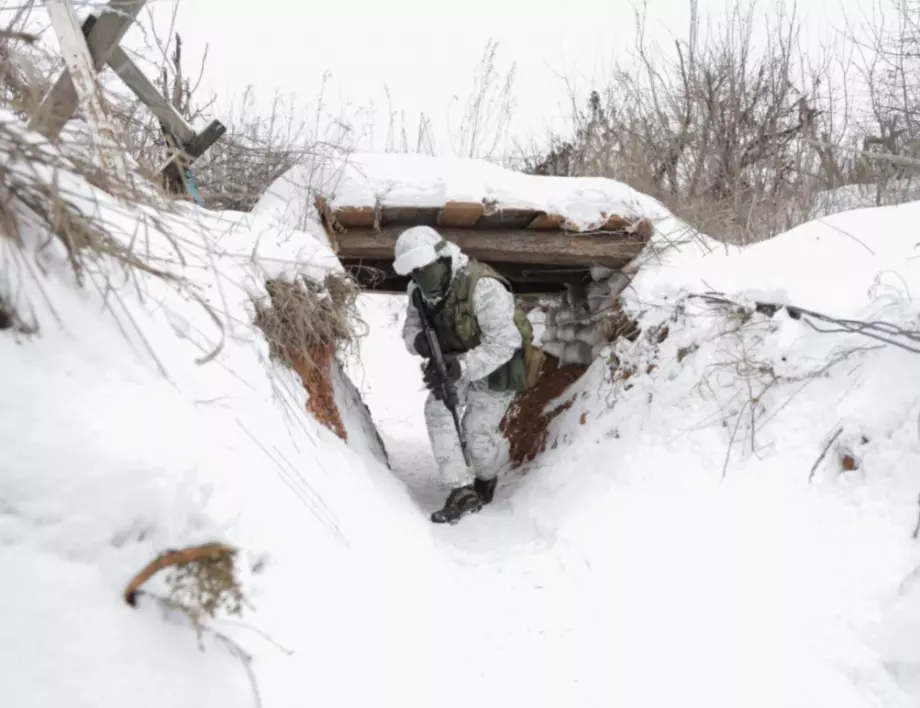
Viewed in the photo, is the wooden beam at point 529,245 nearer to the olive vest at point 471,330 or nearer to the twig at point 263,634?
the olive vest at point 471,330

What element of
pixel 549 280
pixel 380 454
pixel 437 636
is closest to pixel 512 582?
pixel 437 636

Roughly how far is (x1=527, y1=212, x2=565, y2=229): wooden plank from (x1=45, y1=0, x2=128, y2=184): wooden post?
8.02ft

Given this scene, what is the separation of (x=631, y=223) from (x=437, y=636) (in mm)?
2718

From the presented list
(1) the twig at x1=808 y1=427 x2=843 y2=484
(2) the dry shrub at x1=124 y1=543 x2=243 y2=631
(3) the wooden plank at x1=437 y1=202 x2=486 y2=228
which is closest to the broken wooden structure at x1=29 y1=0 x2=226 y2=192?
(2) the dry shrub at x1=124 y1=543 x2=243 y2=631

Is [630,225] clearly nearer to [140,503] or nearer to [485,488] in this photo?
[485,488]

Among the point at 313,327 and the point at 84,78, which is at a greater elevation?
the point at 84,78

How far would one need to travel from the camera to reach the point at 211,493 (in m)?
1.23

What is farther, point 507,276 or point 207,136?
point 507,276

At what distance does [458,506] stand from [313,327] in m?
1.36

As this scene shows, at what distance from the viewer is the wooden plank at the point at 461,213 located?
11.9 ft

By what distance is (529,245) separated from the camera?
3965 millimetres

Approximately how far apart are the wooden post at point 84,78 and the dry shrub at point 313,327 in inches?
35.8

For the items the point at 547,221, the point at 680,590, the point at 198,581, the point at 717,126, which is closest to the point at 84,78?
the point at 198,581

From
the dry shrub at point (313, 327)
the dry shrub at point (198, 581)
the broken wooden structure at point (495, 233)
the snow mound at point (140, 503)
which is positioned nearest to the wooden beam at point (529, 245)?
the broken wooden structure at point (495, 233)
